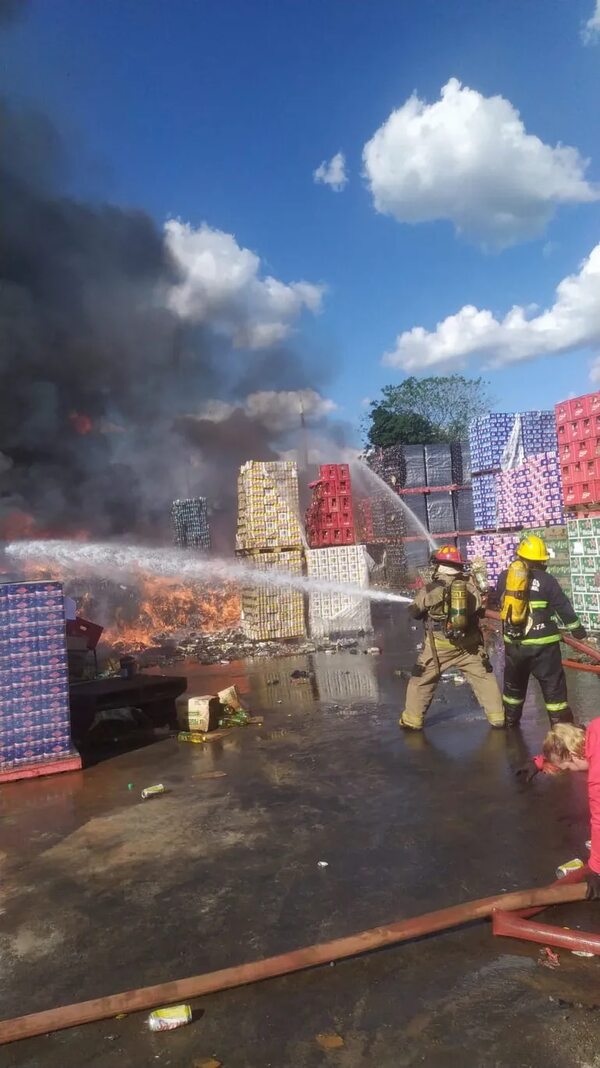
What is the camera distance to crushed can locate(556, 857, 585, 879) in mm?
3674

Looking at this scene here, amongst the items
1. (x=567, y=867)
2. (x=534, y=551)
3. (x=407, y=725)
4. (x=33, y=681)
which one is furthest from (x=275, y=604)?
(x=567, y=867)

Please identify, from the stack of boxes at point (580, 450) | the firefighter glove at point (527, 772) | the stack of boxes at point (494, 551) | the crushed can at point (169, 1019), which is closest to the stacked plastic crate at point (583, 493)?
the stack of boxes at point (580, 450)

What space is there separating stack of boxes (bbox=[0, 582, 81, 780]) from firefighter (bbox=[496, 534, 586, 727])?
165 inches

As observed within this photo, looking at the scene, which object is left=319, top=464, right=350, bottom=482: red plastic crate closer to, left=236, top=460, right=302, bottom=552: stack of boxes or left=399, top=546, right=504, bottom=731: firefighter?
left=236, top=460, right=302, bottom=552: stack of boxes

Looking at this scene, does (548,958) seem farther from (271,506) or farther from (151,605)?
(151,605)

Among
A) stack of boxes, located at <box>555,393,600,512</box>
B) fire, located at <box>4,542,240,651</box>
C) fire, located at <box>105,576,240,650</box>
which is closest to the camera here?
stack of boxes, located at <box>555,393,600,512</box>

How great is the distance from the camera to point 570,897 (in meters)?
3.28

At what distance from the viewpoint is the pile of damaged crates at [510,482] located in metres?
14.9

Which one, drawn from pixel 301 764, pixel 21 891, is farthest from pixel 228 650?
pixel 21 891

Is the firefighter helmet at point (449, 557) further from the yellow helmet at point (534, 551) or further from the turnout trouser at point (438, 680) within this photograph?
the turnout trouser at point (438, 680)

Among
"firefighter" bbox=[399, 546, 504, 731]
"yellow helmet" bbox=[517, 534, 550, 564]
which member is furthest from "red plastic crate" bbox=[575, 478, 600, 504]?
"yellow helmet" bbox=[517, 534, 550, 564]

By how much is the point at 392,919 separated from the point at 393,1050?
89 cm

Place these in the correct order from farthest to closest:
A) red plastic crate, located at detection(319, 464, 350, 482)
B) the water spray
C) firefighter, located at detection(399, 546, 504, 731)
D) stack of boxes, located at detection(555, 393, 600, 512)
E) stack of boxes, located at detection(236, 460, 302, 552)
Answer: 1. red plastic crate, located at detection(319, 464, 350, 482)
2. the water spray
3. stack of boxes, located at detection(236, 460, 302, 552)
4. stack of boxes, located at detection(555, 393, 600, 512)
5. firefighter, located at detection(399, 546, 504, 731)

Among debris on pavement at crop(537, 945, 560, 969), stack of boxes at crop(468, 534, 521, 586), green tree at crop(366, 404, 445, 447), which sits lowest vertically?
debris on pavement at crop(537, 945, 560, 969)
